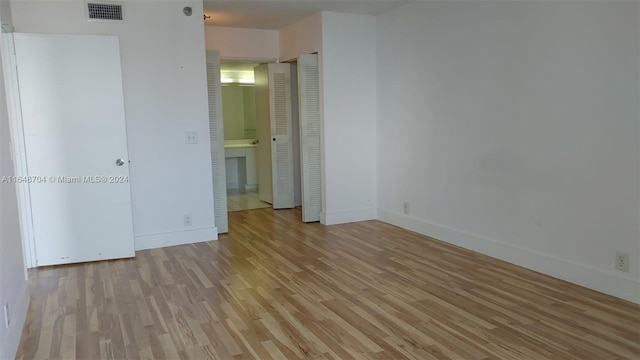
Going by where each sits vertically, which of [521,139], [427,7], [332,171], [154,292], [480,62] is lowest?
[154,292]

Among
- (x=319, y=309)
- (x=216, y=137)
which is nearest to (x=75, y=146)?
(x=216, y=137)

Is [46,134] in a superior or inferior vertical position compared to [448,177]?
superior

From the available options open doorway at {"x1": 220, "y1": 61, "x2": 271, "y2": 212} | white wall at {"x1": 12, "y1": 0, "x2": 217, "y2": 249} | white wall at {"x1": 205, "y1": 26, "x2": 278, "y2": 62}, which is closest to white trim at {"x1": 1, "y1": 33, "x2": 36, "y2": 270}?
white wall at {"x1": 12, "y1": 0, "x2": 217, "y2": 249}

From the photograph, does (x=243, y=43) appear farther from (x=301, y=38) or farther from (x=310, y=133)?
(x=310, y=133)

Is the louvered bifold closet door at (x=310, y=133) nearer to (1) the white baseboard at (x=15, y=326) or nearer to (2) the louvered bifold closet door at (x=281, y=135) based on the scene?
(2) the louvered bifold closet door at (x=281, y=135)

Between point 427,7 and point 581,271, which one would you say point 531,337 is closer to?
point 581,271

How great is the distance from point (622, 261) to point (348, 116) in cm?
342

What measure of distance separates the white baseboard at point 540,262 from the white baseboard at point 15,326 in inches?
148

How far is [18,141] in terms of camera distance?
411 centimetres

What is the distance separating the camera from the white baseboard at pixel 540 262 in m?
3.27

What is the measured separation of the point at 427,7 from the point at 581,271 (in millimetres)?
3048

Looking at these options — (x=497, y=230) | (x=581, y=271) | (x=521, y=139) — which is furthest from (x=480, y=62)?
(x=581, y=271)

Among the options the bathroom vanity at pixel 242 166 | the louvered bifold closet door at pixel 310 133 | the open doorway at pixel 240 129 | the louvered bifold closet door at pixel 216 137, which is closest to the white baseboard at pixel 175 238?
the louvered bifold closet door at pixel 216 137

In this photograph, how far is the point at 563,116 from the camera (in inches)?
141
